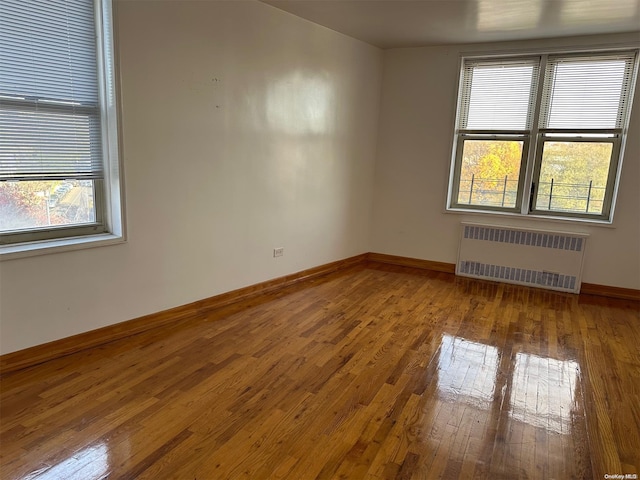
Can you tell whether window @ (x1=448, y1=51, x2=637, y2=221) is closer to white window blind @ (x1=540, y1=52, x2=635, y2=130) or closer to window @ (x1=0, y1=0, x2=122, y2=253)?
white window blind @ (x1=540, y1=52, x2=635, y2=130)

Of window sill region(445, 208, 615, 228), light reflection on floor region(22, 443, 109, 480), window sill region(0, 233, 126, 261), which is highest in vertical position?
window sill region(445, 208, 615, 228)

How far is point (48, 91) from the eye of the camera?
2576 mm

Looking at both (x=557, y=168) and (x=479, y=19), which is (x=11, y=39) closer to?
(x=479, y=19)

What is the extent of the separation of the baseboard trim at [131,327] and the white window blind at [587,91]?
10.5 feet

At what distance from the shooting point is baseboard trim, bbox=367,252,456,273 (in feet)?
17.1

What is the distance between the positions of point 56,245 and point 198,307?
122cm

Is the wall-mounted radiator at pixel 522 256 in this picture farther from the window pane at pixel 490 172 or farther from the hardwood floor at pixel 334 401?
the hardwood floor at pixel 334 401

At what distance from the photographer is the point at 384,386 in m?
2.52

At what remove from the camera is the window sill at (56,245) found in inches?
97.4

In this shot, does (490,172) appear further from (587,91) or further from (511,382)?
(511,382)

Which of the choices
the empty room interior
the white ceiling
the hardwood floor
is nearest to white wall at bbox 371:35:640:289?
the empty room interior

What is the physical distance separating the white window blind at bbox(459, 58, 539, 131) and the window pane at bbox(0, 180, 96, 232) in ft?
13.3

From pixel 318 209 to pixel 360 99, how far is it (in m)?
1.43

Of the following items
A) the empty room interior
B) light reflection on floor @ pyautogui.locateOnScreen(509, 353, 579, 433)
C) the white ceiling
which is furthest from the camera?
the white ceiling
